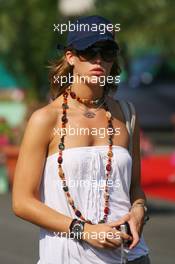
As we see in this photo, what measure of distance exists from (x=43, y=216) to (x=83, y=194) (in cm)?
18

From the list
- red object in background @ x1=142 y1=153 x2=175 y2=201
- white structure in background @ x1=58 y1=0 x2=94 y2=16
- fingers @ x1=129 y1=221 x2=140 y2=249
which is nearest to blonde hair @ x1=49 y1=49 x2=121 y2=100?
fingers @ x1=129 y1=221 x2=140 y2=249

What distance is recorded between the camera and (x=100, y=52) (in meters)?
4.27

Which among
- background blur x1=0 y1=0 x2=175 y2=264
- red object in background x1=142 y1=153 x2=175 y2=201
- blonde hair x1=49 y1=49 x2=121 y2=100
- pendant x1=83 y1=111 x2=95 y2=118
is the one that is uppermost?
background blur x1=0 y1=0 x2=175 y2=264

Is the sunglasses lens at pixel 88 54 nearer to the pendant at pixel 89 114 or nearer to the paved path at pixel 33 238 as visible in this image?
the pendant at pixel 89 114

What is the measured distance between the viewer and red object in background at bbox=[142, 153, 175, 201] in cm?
1307

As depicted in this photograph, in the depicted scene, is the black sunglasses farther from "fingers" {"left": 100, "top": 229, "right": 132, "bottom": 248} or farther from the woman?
"fingers" {"left": 100, "top": 229, "right": 132, "bottom": 248}

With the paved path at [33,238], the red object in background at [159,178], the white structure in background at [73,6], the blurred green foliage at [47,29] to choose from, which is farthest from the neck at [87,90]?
the white structure in background at [73,6]

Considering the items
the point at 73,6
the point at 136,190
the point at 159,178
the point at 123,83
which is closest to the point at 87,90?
the point at 136,190

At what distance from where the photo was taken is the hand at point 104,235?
4.08 metres

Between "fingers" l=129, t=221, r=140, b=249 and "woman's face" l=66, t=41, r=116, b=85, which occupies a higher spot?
"woman's face" l=66, t=41, r=116, b=85

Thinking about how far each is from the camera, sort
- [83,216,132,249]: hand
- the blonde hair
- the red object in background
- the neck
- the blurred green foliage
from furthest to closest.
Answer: the blurred green foliage < the red object in background < the blonde hair < the neck < [83,216,132,249]: hand

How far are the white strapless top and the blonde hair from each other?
0.32 metres

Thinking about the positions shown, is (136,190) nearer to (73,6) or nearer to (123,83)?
(123,83)

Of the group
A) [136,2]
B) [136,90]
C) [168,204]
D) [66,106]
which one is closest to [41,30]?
[136,2]
